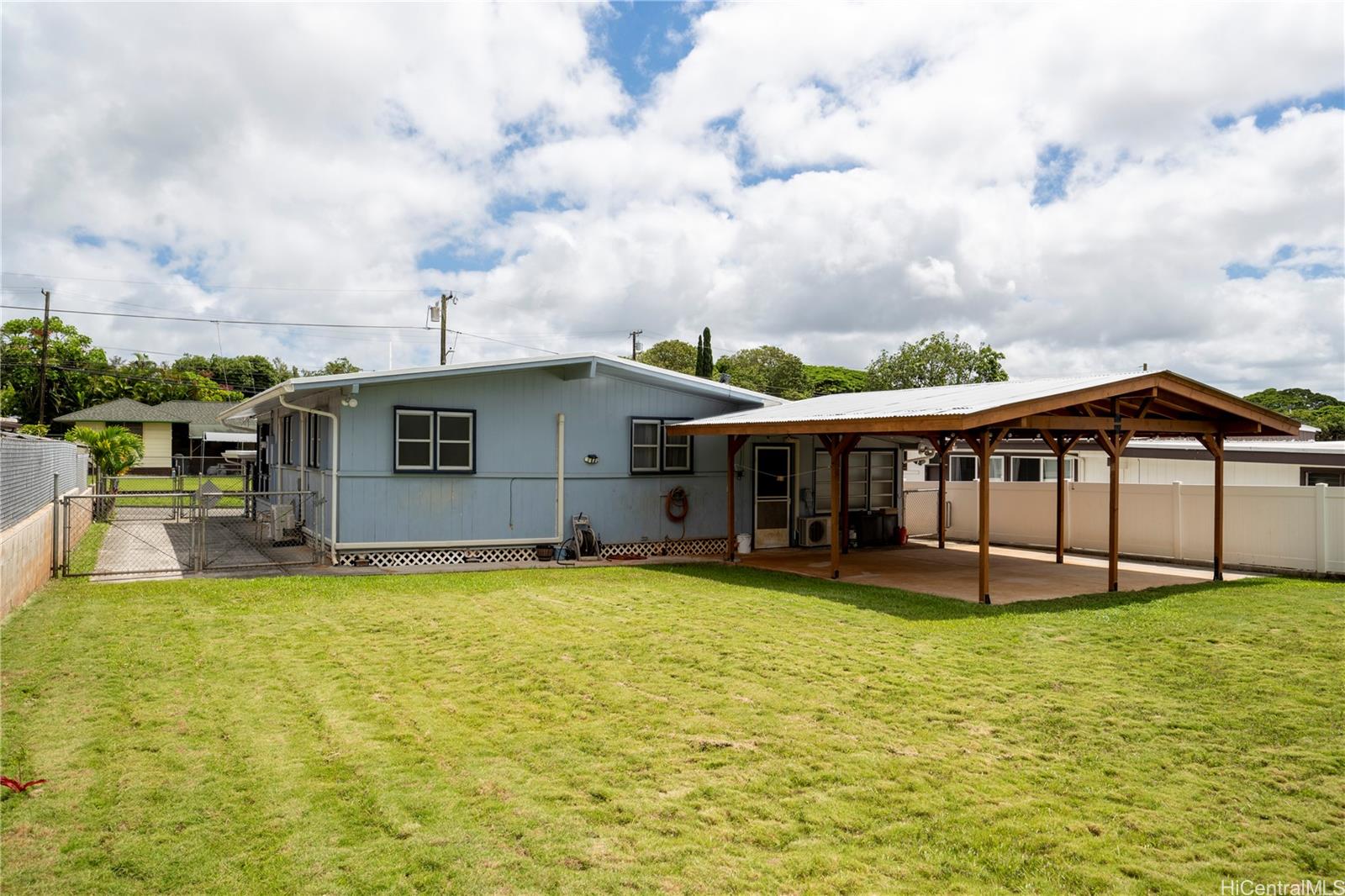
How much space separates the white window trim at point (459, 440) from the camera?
12.8 metres

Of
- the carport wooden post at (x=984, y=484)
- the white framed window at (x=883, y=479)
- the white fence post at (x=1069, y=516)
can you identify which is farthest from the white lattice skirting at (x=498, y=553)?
the white fence post at (x=1069, y=516)

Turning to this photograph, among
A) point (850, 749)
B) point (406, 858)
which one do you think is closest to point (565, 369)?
point (850, 749)

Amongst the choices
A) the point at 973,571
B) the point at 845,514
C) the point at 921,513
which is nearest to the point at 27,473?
the point at 845,514

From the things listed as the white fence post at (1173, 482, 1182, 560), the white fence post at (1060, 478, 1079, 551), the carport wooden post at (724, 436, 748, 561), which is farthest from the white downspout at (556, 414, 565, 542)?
the white fence post at (1173, 482, 1182, 560)

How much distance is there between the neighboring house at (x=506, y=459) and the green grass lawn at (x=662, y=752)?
3991mm

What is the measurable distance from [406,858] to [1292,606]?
404 inches

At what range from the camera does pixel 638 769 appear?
4.53 metres

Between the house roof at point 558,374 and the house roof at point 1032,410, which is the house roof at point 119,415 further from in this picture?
the house roof at point 1032,410

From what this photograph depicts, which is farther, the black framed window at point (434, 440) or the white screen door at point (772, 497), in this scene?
the white screen door at point (772, 497)

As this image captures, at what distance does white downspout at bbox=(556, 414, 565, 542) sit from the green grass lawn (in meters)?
5.06

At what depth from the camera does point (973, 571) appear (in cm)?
1292

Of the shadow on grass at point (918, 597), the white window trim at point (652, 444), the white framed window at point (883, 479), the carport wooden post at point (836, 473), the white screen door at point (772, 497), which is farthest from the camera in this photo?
the white framed window at point (883, 479)

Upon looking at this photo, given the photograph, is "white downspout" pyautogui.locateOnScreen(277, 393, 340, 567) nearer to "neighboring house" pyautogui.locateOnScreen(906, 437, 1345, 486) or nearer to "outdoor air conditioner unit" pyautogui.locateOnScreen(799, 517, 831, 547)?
"outdoor air conditioner unit" pyautogui.locateOnScreen(799, 517, 831, 547)

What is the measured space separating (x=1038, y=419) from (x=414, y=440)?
342 inches
